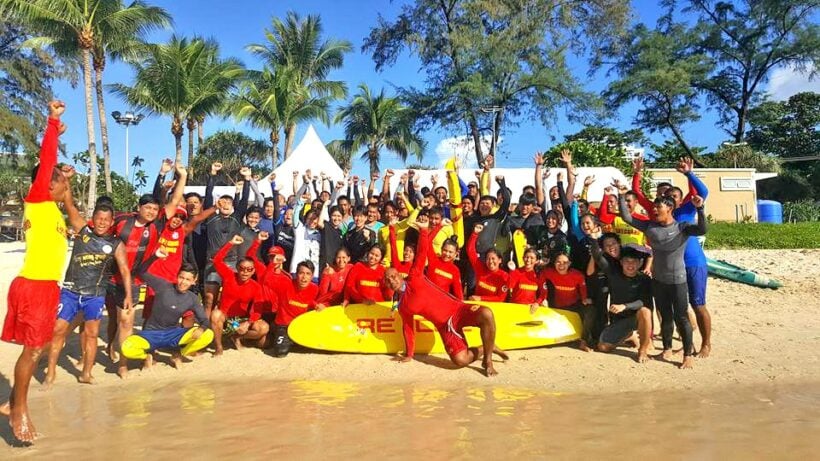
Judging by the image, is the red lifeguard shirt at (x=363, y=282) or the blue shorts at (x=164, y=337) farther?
the red lifeguard shirt at (x=363, y=282)

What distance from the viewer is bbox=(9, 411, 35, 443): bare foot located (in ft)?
12.2

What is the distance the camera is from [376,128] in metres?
30.1

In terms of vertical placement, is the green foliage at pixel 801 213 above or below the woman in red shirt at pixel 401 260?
above

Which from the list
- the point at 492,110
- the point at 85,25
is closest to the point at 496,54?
the point at 492,110

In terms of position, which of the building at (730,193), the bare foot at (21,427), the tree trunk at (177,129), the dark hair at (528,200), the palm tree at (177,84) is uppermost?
the palm tree at (177,84)

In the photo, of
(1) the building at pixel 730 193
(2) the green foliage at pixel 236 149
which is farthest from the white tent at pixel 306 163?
(2) the green foliage at pixel 236 149

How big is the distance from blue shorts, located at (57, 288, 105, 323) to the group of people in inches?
0.5

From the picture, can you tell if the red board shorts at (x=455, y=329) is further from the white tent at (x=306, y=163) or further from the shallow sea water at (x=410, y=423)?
the white tent at (x=306, y=163)

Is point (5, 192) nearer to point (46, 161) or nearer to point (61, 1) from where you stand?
point (61, 1)

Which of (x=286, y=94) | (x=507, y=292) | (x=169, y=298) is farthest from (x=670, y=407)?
(x=286, y=94)

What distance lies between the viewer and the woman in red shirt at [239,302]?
6.05m

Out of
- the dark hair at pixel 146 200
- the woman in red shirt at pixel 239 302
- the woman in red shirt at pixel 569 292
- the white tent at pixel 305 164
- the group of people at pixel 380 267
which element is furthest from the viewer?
the white tent at pixel 305 164

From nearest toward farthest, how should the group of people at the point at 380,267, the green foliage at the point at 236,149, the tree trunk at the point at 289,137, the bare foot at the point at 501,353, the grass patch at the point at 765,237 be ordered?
the group of people at the point at 380,267
the bare foot at the point at 501,353
the grass patch at the point at 765,237
the tree trunk at the point at 289,137
the green foliage at the point at 236,149

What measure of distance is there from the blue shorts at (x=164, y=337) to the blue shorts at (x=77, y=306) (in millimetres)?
597
